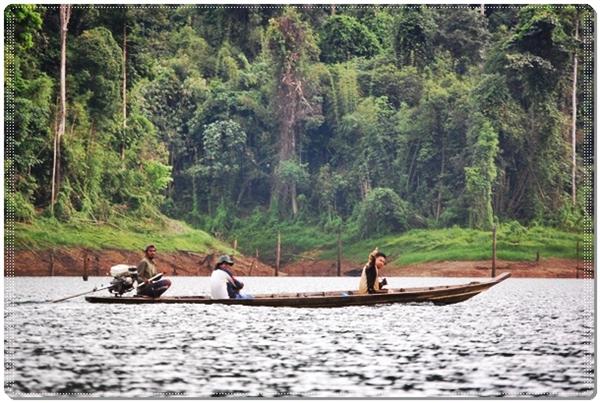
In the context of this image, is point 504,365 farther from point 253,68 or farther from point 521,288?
point 253,68

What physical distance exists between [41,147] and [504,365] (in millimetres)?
25034

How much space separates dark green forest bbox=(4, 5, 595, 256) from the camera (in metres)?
40.1

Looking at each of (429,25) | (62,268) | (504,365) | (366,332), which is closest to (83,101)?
(62,268)

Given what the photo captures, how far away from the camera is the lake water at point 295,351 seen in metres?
12.2

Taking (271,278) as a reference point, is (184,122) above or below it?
above

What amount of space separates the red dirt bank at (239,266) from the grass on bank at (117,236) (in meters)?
0.25

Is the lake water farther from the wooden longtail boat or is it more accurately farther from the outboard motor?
the outboard motor

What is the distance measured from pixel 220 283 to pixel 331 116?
2693cm

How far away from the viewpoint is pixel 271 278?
39.7 metres

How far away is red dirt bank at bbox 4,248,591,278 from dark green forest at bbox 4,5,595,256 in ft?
5.56

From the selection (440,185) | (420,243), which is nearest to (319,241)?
(420,243)

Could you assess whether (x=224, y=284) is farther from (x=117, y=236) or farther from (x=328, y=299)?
(x=117, y=236)

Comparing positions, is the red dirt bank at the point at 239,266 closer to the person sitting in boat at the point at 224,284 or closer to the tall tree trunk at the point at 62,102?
the tall tree trunk at the point at 62,102

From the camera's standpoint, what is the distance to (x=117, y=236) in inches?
1512
